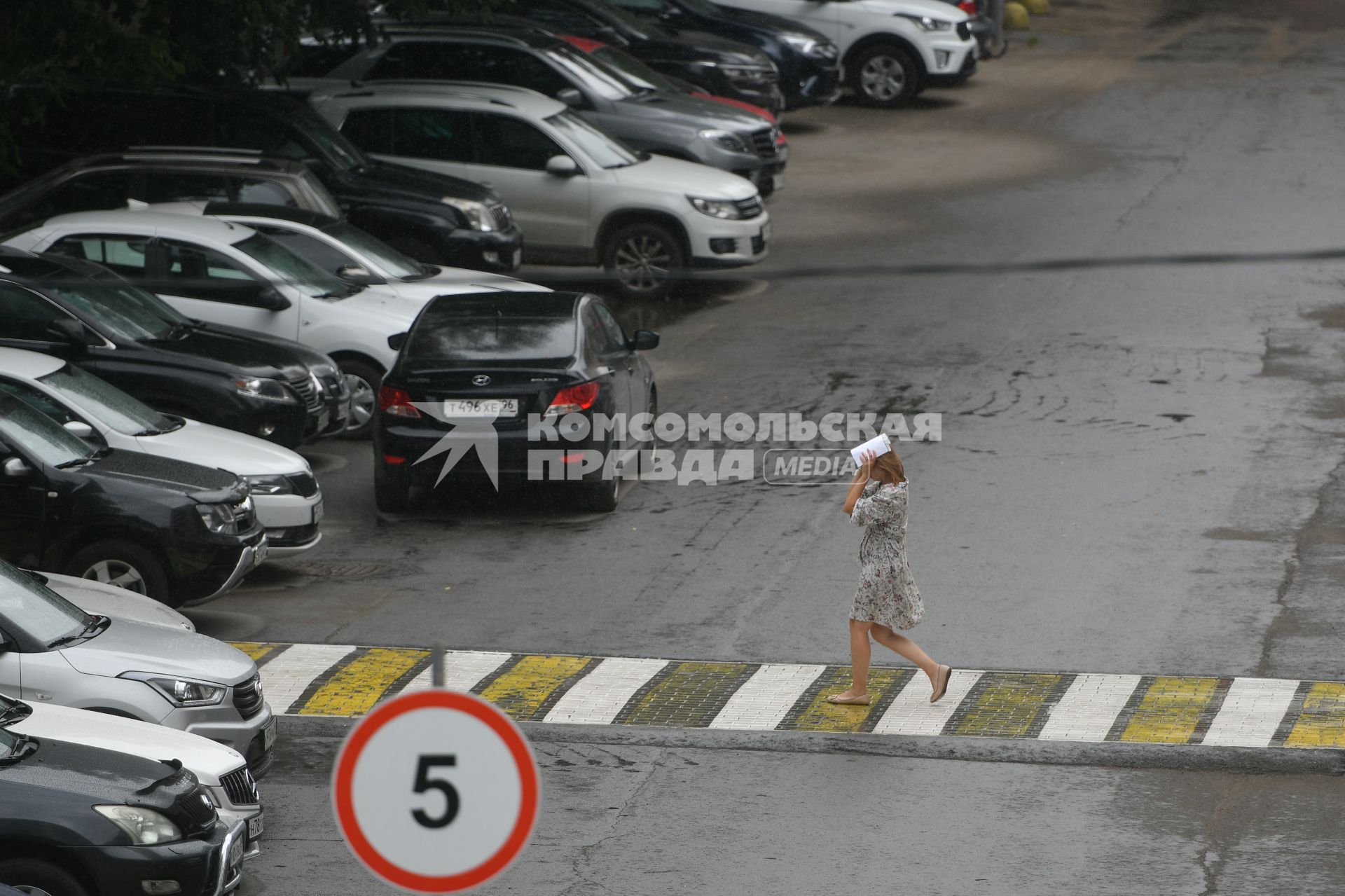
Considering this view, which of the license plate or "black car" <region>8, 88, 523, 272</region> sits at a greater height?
"black car" <region>8, 88, 523, 272</region>

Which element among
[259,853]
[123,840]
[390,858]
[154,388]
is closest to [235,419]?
[154,388]

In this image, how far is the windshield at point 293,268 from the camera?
1650 centimetres

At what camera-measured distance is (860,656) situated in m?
10.5

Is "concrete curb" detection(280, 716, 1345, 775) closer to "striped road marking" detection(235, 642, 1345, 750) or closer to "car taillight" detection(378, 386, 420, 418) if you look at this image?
A: "striped road marking" detection(235, 642, 1345, 750)

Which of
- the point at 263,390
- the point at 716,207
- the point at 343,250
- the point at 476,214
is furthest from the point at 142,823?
the point at 716,207

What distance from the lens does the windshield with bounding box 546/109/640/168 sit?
21.0 metres

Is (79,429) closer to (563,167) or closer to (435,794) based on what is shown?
(435,794)

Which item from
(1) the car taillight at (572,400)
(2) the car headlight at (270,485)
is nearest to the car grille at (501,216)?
(1) the car taillight at (572,400)

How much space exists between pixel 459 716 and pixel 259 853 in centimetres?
390

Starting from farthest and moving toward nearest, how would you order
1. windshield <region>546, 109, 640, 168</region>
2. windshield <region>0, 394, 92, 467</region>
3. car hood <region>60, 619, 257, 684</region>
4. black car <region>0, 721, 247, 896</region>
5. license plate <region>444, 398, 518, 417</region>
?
windshield <region>546, 109, 640, 168</region> → license plate <region>444, 398, 518, 417</region> → windshield <region>0, 394, 92, 467</region> → car hood <region>60, 619, 257, 684</region> → black car <region>0, 721, 247, 896</region>

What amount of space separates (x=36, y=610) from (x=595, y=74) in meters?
15.6

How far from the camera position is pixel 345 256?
17531 millimetres

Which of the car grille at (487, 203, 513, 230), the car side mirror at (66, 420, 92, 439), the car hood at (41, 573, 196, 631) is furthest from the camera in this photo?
the car grille at (487, 203, 513, 230)

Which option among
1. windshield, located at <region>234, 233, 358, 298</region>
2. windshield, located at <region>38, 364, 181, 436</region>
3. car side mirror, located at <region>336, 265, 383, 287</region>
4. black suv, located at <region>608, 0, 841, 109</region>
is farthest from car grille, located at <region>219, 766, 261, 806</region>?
black suv, located at <region>608, 0, 841, 109</region>
